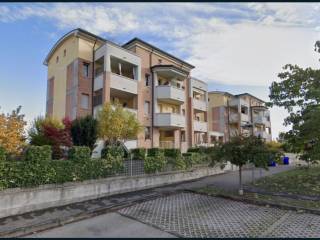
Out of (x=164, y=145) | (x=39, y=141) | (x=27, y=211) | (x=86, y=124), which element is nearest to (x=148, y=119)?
(x=164, y=145)

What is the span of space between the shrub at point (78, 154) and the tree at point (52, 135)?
96.8 inches

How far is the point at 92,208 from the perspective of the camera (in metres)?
8.54

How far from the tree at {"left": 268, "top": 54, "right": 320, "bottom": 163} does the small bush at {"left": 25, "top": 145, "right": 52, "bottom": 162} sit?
1194 cm

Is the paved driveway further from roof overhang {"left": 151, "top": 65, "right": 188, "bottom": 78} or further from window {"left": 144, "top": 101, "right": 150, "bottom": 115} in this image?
roof overhang {"left": 151, "top": 65, "right": 188, "bottom": 78}

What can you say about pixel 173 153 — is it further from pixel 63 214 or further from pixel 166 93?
pixel 166 93

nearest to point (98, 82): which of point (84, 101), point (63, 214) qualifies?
point (84, 101)

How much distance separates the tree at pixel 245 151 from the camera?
9.79 m

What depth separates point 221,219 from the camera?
7238mm

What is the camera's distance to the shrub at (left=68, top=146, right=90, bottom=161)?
32.1 ft

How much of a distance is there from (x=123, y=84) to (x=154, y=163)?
8.54m

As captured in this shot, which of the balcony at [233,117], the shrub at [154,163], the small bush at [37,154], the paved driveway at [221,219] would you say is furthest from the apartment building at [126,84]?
the balcony at [233,117]

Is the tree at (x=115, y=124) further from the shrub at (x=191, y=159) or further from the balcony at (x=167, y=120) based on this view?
the balcony at (x=167, y=120)

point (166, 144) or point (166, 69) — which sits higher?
point (166, 69)

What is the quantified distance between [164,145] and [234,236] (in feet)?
59.1
